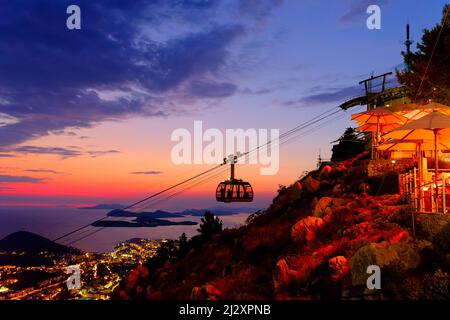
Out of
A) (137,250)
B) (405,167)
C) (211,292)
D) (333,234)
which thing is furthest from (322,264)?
(137,250)

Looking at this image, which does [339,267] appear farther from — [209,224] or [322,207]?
[209,224]

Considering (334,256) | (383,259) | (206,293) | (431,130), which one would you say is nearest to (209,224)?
(206,293)

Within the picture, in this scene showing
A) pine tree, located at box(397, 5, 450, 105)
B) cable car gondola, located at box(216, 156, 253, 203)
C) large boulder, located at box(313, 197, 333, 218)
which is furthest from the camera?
pine tree, located at box(397, 5, 450, 105)

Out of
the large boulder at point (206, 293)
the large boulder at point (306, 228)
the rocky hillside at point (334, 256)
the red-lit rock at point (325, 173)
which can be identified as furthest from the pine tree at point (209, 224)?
the large boulder at point (206, 293)

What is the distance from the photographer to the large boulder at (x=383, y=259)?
8.66m

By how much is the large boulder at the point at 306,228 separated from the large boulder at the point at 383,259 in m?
4.69

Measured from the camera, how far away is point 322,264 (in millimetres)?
10500

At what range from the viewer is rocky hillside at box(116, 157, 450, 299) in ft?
28.3

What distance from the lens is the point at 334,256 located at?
35.0 ft

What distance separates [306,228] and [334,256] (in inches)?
134

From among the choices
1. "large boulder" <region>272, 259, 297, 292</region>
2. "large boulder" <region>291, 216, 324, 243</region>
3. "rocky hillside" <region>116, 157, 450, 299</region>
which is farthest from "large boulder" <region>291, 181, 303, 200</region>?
"large boulder" <region>272, 259, 297, 292</region>

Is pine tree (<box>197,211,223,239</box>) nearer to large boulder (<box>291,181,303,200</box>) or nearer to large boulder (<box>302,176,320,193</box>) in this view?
large boulder (<box>291,181,303,200</box>)

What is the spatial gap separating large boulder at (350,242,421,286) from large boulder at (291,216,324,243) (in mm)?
4693

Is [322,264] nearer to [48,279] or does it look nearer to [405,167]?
[405,167]
